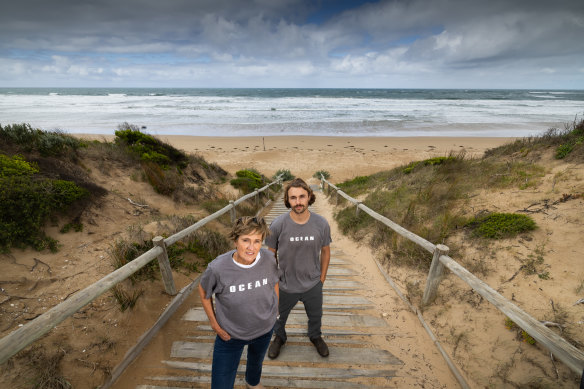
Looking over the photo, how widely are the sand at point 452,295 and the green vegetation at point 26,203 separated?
0.21 m

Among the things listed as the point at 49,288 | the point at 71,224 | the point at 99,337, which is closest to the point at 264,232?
the point at 99,337

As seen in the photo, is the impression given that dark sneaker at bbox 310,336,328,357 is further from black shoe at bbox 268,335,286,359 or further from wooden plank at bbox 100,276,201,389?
wooden plank at bbox 100,276,201,389

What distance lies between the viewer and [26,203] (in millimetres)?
3930

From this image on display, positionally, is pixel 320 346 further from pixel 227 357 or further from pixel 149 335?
pixel 149 335

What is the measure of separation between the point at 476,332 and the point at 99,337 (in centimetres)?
434

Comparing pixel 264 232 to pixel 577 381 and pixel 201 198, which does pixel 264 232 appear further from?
pixel 201 198

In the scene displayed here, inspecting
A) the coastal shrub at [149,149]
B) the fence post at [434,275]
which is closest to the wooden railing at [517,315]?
the fence post at [434,275]

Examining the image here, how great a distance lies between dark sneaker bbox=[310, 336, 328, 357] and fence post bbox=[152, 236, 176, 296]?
6.96 feet

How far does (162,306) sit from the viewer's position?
3584 mm

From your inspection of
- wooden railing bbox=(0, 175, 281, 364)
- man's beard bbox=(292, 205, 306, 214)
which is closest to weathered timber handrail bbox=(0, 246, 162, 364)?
wooden railing bbox=(0, 175, 281, 364)

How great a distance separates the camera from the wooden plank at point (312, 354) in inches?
116

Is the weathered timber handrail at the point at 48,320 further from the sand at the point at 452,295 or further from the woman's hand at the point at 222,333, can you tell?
the woman's hand at the point at 222,333

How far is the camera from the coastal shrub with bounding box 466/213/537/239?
4.13 meters

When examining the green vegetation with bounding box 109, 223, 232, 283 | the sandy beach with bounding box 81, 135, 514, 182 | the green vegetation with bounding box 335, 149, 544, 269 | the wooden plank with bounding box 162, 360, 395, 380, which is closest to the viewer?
the wooden plank with bounding box 162, 360, 395, 380
